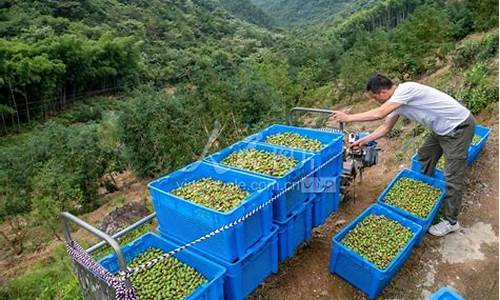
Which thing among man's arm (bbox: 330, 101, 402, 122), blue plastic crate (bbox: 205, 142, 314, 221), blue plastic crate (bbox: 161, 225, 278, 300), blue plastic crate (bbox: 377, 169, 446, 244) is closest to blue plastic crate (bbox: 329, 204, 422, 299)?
blue plastic crate (bbox: 377, 169, 446, 244)

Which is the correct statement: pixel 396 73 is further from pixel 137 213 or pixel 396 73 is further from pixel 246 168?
pixel 246 168

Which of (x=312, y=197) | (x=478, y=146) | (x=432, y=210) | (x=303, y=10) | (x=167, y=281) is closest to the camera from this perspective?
(x=167, y=281)

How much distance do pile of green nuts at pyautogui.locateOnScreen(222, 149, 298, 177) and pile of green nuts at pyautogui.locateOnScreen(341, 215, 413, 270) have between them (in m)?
0.83

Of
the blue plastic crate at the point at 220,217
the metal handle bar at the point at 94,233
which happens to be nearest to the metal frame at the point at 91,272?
the metal handle bar at the point at 94,233

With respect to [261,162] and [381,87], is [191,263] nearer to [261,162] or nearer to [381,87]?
[261,162]

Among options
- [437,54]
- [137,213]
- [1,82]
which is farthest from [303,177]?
[1,82]

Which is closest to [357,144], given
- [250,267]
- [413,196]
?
[413,196]

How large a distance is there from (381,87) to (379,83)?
0.14 feet

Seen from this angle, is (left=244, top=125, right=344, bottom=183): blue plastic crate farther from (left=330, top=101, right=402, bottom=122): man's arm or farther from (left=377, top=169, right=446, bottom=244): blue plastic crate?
(left=377, top=169, right=446, bottom=244): blue plastic crate

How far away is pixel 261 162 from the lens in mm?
3047

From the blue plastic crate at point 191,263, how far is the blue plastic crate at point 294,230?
67 centimetres

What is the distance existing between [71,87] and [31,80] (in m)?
5.33

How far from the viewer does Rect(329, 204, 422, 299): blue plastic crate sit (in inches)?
107

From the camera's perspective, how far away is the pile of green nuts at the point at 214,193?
99.0 inches
